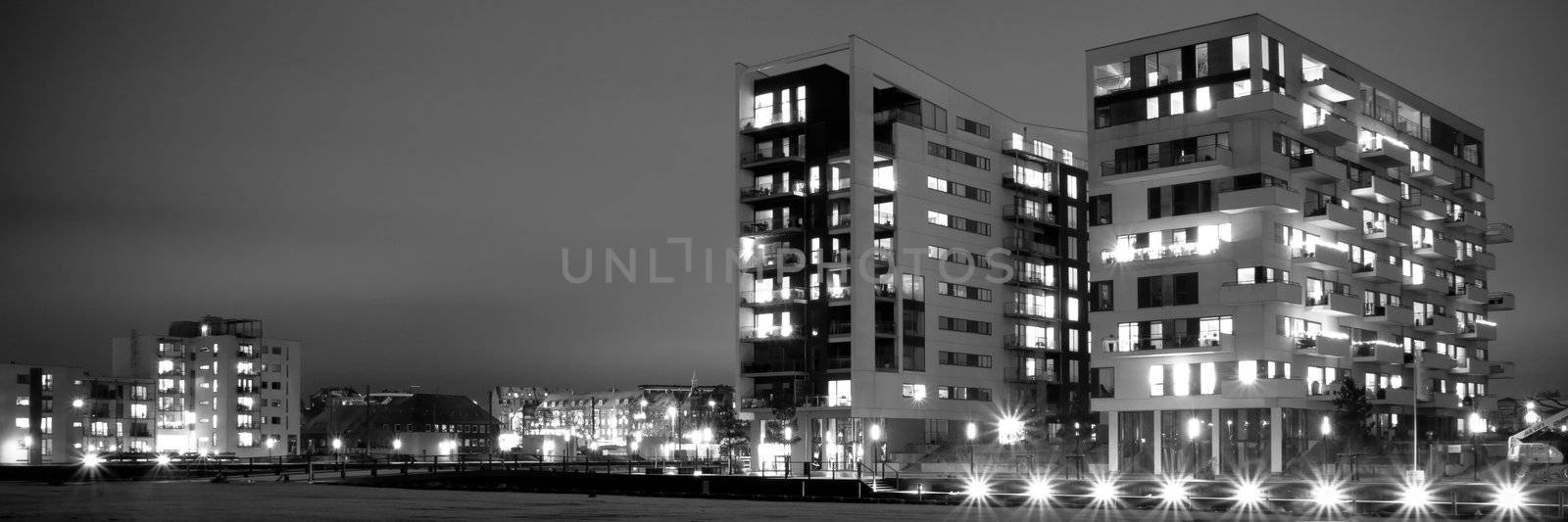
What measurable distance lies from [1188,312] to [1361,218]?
14.5 m

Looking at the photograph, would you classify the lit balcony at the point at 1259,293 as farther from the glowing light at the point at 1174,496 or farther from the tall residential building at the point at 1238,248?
the glowing light at the point at 1174,496

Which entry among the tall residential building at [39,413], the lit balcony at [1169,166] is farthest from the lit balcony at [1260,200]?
the tall residential building at [39,413]

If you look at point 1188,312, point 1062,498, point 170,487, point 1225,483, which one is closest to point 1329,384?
point 1188,312

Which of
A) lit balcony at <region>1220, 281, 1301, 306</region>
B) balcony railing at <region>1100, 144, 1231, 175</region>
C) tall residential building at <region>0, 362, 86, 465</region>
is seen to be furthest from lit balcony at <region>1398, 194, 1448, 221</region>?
tall residential building at <region>0, 362, 86, 465</region>

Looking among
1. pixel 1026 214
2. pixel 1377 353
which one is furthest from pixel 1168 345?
pixel 1026 214

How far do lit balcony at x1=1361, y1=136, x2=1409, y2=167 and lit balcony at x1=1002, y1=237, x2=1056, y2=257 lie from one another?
30.4m

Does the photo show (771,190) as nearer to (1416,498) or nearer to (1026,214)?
(1026,214)

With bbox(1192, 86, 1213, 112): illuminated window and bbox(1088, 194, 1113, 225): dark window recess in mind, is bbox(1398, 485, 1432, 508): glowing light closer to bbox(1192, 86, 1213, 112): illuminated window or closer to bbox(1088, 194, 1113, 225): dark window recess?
bbox(1192, 86, 1213, 112): illuminated window

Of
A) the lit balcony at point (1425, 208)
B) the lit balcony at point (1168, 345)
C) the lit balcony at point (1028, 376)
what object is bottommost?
the lit balcony at point (1028, 376)

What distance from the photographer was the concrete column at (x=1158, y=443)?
91.9 metres

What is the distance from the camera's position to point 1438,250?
109 m

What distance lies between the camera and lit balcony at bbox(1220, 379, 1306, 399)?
292 feet

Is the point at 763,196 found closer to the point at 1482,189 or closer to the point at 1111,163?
the point at 1111,163

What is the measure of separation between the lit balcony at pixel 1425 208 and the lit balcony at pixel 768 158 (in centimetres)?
4294
